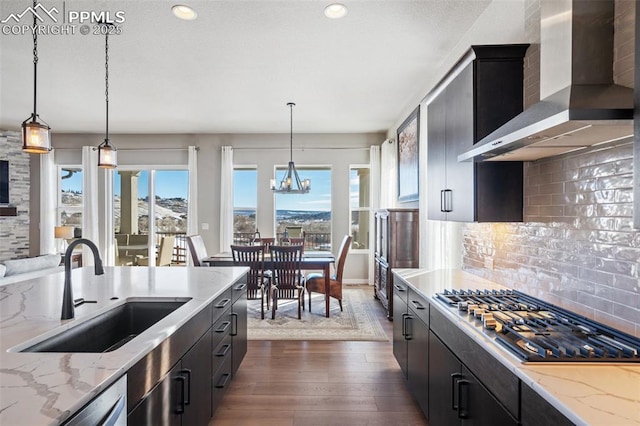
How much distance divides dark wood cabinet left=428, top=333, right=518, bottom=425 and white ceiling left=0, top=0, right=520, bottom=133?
2444 millimetres

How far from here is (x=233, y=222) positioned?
6473 mm

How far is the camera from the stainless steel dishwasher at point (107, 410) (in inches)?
34.0

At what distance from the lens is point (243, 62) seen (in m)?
3.41

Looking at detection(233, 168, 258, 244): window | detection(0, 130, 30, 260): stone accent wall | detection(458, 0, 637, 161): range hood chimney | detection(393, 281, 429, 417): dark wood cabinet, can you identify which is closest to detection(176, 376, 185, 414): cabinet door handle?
detection(393, 281, 429, 417): dark wood cabinet

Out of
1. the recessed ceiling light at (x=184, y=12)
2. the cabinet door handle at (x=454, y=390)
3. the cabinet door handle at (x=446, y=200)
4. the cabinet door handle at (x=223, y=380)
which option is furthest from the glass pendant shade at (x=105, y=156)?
the cabinet door handle at (x=454, y=390)

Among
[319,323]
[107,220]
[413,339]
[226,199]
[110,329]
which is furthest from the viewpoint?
[107,220]

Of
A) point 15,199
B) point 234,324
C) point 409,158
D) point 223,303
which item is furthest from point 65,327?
point 15,199

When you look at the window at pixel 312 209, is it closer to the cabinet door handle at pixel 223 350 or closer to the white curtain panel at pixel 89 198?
the white curtain panel at pixel 89 198

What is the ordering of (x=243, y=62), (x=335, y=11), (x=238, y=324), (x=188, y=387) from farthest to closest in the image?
(x=243, y=62), (x=238, y=324), (x=335, y=11), (x=188, y=387)

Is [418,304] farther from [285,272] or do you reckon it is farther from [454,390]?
[285,272]

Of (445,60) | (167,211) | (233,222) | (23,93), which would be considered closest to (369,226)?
(233,222)

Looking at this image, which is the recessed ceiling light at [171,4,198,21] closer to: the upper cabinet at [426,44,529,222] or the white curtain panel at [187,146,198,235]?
the upper cabinet at [426,44,529,222]

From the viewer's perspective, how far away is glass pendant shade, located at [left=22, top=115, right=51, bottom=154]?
85.2 inches

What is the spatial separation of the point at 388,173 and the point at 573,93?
469 cm
